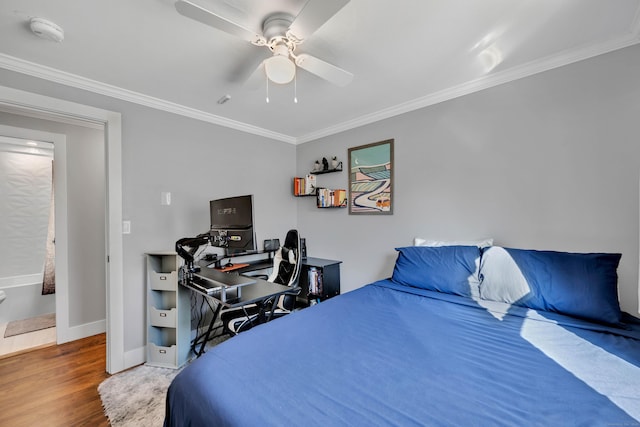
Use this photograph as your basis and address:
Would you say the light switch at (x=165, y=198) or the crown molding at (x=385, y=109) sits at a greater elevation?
the crown molding at (x=385, y=109)

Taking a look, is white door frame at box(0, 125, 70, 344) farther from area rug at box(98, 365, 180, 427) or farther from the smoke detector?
the smoke detector

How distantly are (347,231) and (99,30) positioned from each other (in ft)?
8.96

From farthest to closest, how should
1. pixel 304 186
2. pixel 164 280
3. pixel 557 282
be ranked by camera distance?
1. pixel 304 186
2. pixel 164 280
3. pixel 557 282

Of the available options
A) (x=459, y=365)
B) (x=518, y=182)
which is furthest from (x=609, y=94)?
(x=459, y=365)

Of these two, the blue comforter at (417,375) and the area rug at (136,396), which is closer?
the blue comforter at (417,375)

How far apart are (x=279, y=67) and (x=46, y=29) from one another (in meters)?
1.39

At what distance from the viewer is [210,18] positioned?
4.03ft

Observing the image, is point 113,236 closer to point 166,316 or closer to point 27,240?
point 166,316

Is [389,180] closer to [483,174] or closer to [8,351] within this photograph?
[483,174]

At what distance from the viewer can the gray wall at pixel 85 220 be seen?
9.45 ft

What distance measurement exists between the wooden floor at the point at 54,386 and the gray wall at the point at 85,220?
0.45 m

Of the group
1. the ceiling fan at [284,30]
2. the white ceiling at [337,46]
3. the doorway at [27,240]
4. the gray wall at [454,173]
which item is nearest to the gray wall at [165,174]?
the gray wall at [454,173]

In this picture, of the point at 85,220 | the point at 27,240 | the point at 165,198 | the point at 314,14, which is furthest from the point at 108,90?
the point at 27,240

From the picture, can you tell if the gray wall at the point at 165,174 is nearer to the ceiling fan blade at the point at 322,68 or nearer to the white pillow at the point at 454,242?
the ceiling fan blade at the point at 322,68
